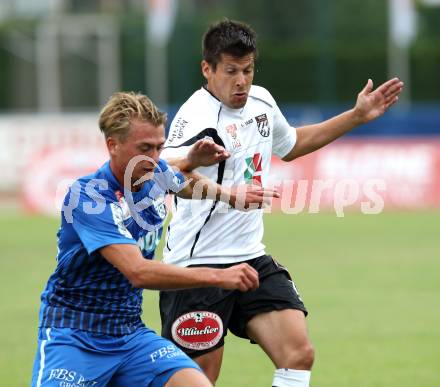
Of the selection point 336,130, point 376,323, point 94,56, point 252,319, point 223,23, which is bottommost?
point 376,323

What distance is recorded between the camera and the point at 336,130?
720 centimetres

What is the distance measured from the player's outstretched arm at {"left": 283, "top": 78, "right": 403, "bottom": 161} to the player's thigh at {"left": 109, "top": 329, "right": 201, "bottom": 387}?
7.02ft

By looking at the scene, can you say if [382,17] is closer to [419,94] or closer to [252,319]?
[419,94]

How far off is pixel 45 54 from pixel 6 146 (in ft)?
27.5

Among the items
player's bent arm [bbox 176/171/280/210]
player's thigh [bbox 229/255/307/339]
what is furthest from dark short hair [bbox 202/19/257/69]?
player's thigh [bbox 229/255/307/339]

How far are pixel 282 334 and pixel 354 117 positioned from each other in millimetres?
1617

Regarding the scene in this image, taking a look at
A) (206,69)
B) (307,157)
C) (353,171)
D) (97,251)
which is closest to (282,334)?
(97,251)

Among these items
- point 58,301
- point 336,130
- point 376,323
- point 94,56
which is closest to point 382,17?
point 94,56

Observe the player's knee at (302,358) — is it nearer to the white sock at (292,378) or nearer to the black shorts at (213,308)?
the white sock at (292,378)

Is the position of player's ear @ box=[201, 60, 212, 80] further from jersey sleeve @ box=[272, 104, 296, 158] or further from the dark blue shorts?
the dark blue shorts

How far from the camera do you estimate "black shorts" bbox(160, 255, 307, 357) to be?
6.55 metres

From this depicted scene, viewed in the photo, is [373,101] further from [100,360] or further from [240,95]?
[100,360]

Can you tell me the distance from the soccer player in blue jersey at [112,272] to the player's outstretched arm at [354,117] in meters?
1.83

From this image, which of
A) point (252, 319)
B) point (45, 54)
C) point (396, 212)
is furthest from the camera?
point (45, 54)
